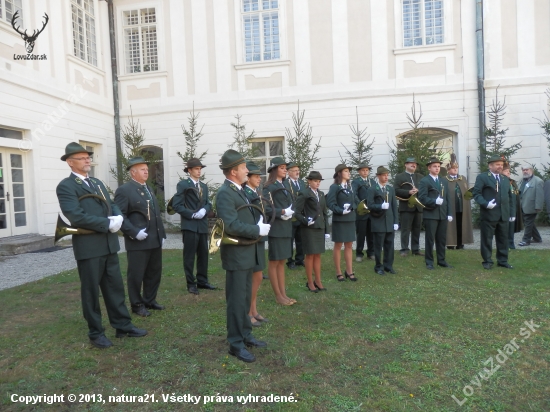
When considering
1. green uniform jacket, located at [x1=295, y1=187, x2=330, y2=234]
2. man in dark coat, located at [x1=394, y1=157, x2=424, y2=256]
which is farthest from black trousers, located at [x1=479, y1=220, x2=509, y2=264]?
green uniform jacket, located at [x1=295, y1=187, x2=330, y2=234]

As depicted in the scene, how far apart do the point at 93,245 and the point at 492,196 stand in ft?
21.9

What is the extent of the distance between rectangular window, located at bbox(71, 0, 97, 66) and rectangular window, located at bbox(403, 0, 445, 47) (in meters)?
10.2

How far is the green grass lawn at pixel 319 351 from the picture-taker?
347cm

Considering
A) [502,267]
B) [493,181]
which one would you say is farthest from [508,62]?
[502,267]

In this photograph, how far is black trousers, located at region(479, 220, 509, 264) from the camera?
26.0 feet

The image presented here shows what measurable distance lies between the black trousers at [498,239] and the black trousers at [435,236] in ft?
2.19

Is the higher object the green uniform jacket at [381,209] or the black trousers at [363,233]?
the green uniform jacket at [381,209]

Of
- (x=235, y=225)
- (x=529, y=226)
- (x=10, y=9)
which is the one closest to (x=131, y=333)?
(x=235, y=225)

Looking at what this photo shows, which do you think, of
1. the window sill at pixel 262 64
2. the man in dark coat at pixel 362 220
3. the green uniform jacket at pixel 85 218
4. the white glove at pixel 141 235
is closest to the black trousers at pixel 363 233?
the man in dark coat at pixel 362 220

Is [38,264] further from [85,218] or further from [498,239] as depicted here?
[498,239]

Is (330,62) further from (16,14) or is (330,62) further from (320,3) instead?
(16,14)

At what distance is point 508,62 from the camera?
13.3m

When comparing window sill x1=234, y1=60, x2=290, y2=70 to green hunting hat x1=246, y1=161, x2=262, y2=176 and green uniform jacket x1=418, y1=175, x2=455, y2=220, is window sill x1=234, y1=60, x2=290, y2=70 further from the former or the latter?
green hunting hat x1=246, y1=161, x2=262, y2=176

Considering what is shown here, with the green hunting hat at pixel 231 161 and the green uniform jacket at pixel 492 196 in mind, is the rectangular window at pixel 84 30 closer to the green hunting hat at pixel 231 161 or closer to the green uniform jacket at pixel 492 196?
the green hunting hat at pixel 231 161
